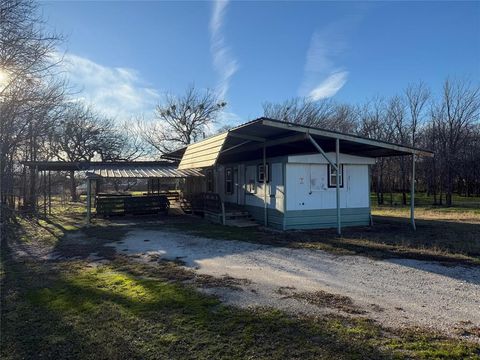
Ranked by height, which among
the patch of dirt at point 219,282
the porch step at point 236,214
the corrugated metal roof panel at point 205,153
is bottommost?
the patch of dirt at point 219,282

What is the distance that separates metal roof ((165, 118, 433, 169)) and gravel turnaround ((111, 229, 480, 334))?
130 inches

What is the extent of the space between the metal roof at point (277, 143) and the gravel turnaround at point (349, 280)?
3311 mm

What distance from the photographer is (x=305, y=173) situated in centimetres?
1191

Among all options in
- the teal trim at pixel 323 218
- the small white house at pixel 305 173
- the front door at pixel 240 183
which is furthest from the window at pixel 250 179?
the teal trim at pixel 323 218

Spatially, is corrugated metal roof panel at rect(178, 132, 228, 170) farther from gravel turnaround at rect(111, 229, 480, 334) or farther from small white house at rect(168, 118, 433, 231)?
gravel turnaround at rect(111, 229, 480, 334)

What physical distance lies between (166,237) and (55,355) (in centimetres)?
724

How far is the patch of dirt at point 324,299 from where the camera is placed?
176 inches

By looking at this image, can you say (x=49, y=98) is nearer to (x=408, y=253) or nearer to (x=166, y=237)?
(x=166, y=237)

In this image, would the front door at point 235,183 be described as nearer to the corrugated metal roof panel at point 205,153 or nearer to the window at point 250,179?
the window at point 250,179

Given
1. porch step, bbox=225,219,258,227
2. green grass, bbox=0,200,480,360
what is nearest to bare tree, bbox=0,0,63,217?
green grass, bbox=0,200,480,360

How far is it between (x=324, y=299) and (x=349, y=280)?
1.17m

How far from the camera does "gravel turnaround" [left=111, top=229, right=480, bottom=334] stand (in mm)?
4352

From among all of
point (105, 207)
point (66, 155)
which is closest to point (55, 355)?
point (105, 207)

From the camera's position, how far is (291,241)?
9578 millimetres
